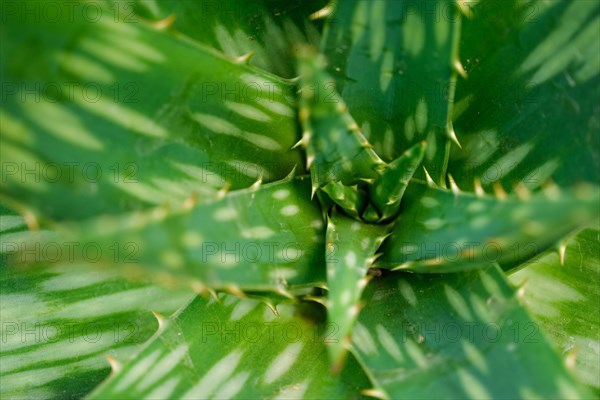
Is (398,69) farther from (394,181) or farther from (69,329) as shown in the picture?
(69,329)

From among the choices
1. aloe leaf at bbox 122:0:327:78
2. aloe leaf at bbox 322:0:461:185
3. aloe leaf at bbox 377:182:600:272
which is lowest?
aloe leaf at bbox 377:182:600:272

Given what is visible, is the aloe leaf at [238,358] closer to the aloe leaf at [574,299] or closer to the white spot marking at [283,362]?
the white spot marking at [283,362]

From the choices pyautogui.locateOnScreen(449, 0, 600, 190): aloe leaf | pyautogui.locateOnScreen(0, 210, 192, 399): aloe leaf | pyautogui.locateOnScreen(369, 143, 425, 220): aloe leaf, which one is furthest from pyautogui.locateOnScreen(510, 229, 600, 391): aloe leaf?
pyautogui.locateOnScreen(0, 210, 192, 399): aloe leaf

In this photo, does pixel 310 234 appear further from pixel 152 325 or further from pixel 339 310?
pixel 152 325

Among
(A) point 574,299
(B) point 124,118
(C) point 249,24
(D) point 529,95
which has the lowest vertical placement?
(A) point 574,299

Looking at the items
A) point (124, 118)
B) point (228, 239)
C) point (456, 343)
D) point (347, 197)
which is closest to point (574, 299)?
point (456, 343)

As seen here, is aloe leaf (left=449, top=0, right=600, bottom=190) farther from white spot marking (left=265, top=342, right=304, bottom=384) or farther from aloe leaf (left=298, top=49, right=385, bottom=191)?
white spot marking (left=265, top=342, right=304, bottom=384)
